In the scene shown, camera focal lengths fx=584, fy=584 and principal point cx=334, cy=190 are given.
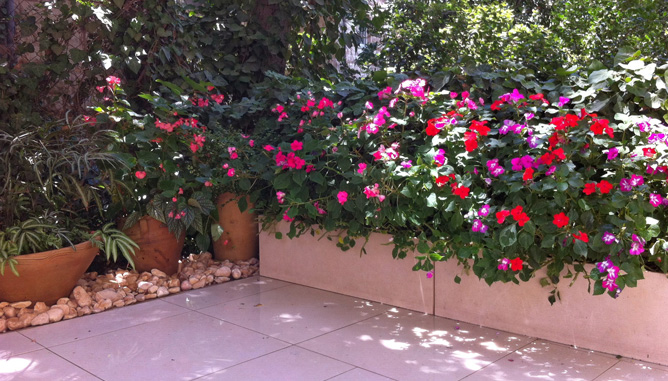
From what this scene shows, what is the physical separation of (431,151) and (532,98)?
1.56ft

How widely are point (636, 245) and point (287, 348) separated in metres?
1.40

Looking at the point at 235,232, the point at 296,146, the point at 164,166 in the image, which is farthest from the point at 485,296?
the point at 164,166

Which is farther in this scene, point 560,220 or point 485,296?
point 485,296

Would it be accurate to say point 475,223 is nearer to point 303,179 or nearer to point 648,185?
point 648,185

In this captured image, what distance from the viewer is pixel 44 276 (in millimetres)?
2902

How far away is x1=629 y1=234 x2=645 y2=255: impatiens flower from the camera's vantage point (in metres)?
2.06

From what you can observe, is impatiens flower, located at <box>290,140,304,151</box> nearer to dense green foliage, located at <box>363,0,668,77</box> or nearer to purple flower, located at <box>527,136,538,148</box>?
purple flower, located at <box>527,136,538,148</box>

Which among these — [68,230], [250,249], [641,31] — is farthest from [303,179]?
[641,31]

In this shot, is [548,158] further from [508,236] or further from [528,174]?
[508,236]

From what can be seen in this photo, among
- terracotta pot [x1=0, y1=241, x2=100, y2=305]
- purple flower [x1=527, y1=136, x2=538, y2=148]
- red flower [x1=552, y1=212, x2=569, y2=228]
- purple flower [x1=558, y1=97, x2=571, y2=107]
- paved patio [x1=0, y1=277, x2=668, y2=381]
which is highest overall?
Answer: purple flower [x1=558, y1=97, x2=571, y2=107]

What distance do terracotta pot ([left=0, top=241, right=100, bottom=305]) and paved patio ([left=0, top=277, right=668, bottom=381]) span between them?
223 millimetres

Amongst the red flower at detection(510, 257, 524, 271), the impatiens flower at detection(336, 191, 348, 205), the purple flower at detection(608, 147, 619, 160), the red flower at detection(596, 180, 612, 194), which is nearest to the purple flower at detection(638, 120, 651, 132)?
the purple flower at detection(608, 147, 619, 160)

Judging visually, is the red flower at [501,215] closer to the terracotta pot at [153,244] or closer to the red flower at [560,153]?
the red flower at [560,153]

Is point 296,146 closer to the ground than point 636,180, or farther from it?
farther from it
